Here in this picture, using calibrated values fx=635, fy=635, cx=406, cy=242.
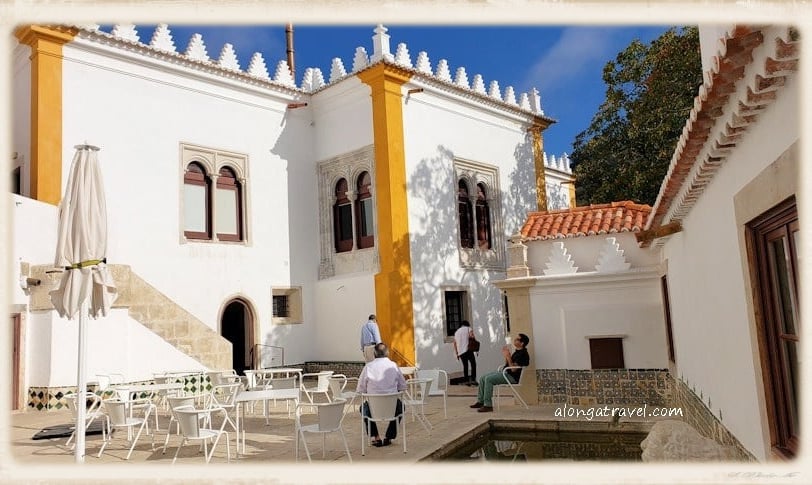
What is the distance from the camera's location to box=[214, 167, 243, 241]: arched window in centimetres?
1395

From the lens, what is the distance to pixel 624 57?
16.9 metres

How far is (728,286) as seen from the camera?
4277 millimetres

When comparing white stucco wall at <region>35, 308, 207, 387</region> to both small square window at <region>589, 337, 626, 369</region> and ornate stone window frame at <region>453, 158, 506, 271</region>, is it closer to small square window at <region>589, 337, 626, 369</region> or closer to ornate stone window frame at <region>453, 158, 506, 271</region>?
small square window at <region>589, 337, 626, 369</region>

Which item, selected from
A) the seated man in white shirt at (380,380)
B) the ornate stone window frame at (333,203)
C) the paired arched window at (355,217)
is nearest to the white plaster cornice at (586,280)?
the seated man in white shirt at (380,380)

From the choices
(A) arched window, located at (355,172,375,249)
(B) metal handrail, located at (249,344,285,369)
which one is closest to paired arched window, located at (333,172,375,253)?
(A) arched window, located at (355,172,375,249)

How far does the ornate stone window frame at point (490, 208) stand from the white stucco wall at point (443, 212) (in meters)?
0.13

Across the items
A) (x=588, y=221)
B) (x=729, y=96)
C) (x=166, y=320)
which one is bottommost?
(x=166, y=320)

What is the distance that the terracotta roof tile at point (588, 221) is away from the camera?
9273 mm

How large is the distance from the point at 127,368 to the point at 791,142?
33.4 ft

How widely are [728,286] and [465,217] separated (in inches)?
485

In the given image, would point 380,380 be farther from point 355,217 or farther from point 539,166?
point 539,166

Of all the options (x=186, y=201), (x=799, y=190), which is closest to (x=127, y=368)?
(x=186, y=201)

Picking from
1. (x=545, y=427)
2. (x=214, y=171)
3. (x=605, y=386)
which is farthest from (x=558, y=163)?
(x=545, y=427)

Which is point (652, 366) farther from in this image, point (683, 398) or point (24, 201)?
point (24, 201)
